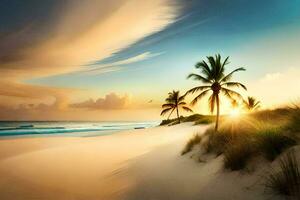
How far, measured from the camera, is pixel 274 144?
19.2 ft

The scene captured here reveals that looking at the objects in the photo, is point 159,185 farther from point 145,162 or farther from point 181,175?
point 145,162

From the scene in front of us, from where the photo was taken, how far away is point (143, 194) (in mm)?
6418

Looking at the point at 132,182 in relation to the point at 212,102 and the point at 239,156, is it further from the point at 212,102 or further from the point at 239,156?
the point at 212,102

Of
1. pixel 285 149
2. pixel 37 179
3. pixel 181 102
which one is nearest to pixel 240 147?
pixel 285 149

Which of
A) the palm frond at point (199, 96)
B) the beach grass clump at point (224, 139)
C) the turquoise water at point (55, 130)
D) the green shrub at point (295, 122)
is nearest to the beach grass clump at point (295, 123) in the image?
the green shrub at point (295, 122)

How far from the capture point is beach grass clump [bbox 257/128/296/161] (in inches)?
224

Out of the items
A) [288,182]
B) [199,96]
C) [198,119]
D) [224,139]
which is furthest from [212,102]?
[198,119]

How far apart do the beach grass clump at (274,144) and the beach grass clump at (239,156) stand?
32cm

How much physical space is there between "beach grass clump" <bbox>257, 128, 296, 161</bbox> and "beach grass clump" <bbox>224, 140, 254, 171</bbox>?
323 mm

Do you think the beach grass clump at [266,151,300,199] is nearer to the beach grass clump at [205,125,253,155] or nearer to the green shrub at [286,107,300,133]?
the green shrub at [286,107,300,133]

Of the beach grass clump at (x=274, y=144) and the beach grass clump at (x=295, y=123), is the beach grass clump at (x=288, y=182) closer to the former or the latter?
the beach grass clump at (x=274, y=144)

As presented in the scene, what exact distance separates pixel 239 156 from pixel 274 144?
85cm

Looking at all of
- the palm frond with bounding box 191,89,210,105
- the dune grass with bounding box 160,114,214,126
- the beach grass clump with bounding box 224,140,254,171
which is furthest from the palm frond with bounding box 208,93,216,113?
the beach grass clump with bounding box 224,140,254,171

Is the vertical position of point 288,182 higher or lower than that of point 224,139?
lower
